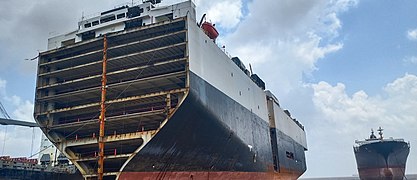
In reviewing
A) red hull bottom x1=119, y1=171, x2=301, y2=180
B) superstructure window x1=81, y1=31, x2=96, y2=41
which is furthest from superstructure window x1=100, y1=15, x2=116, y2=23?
red hull bottom x1=119, y1=171, x2=301, y2=180

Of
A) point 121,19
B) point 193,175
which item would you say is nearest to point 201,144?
point 193,175

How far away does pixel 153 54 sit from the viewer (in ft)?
59.1

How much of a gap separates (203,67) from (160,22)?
347 centimetres

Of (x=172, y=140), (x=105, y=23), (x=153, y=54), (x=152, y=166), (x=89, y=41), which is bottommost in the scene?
(x=152, y=166)

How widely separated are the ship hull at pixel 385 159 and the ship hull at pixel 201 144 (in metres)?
24.7

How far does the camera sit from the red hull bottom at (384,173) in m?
39.0

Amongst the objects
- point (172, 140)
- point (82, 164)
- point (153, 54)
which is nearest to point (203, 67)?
point (153, 54)

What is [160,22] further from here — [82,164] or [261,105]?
[261,105]

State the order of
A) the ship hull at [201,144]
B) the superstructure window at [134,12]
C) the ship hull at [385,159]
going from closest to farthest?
the ship hull at [201,144]
the superstructure window at [134,12]
the ship hull at [385,159]

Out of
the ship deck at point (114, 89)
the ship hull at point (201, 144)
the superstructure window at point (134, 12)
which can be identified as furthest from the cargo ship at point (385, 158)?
the superstructure window at point (134, 12)

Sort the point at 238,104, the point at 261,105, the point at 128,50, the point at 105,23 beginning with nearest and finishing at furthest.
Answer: the point at 128,50, the point at 105,23, the point at 238,104, the point at 261,105

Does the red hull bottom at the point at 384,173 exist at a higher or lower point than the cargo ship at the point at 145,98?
lower

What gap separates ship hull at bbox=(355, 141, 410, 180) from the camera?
39.4 metres

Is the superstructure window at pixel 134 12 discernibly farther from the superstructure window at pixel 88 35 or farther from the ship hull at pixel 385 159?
the ship hull at pixel 385 159
